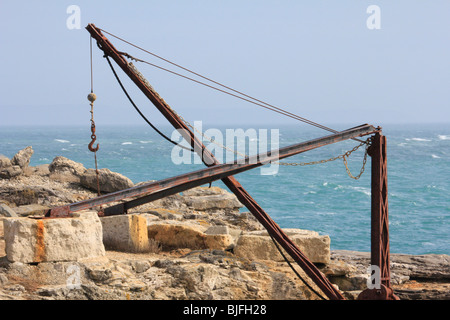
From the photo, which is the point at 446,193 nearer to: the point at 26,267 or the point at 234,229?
the point at 234,229

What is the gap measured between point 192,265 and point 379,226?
3739 mm

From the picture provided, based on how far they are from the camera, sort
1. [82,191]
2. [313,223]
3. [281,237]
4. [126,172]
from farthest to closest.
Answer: [126,172]
[313,223]
[82,191]
[281,237]

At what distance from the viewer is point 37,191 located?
63.8ft

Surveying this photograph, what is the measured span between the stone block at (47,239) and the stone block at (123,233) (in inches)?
77.2

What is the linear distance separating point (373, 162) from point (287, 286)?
10.2 ft

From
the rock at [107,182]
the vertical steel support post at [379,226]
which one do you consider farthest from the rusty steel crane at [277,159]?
the rock at [107,182]

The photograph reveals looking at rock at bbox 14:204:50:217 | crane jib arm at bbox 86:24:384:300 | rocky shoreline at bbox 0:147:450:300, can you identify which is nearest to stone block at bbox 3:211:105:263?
rocky shoreline at bbox 0:147:450:300

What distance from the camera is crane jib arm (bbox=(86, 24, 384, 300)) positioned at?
11.8m

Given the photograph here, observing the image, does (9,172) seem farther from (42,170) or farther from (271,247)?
(271,247)

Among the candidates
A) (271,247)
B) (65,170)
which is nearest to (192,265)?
(271,247)

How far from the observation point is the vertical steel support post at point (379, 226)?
11617 mm

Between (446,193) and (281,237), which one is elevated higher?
(281,237)

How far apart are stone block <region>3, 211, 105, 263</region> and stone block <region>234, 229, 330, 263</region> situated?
3.98 meters

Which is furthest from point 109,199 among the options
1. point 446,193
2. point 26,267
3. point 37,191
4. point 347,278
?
point 446,193
